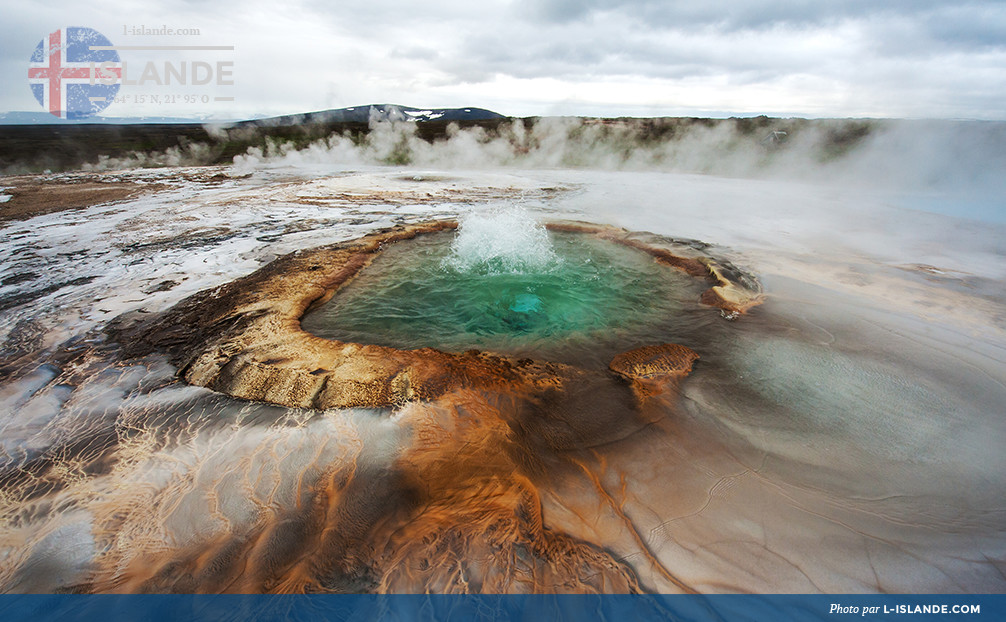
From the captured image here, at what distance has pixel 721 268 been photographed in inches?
253

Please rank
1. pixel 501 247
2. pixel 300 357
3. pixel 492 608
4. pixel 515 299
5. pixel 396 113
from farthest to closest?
pixel 396 113 < pixel 501 247 < pixel 515 299 < pixel 300 357 < pixel 492 608

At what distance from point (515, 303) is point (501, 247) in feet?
6.57

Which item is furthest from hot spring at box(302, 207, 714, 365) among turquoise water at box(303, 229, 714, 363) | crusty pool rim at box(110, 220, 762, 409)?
crusty pool rim at box(110, 220, 762, 409)

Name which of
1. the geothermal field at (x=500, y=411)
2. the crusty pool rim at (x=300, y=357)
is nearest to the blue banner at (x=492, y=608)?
the geothermal field at (x=500, y=411)

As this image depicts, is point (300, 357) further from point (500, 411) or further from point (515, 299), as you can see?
point (515, 299)

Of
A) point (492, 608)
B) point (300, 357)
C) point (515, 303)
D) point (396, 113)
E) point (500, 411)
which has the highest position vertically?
point (396, 113)

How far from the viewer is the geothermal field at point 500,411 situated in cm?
232

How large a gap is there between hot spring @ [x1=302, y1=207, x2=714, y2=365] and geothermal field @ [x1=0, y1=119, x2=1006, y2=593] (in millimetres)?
50

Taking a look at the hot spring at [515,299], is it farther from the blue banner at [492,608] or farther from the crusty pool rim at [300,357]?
the blue banner at [492,608]

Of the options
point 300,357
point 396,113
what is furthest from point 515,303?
point 396,113

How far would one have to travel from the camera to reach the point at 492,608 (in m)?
2.11

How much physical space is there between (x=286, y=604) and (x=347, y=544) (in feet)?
1.27

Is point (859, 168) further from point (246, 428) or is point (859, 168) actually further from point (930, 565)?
point (246, 428)

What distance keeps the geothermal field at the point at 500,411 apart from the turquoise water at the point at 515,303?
0.16ft
